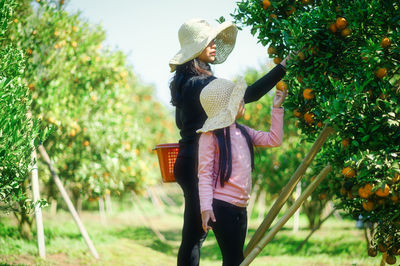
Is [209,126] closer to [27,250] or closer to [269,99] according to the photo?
[27,250]

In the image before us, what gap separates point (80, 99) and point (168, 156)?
4258mm

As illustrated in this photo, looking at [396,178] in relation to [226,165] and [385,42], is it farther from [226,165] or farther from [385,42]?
[226,165]

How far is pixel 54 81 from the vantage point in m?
6.25

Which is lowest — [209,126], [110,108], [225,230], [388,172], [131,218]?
[131,218]

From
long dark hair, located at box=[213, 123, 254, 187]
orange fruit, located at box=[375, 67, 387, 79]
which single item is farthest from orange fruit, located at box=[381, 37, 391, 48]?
long dark hair, located at box=[213, 123, 254, 187]

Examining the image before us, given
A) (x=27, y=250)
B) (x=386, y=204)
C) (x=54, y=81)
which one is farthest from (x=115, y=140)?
(x=386, y=204)

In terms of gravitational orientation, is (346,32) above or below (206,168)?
above

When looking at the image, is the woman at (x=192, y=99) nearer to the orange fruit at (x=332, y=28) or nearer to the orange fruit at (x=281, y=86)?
the orange fruit at (x=281, y=86)

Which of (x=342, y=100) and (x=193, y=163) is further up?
(x=342, y=100)

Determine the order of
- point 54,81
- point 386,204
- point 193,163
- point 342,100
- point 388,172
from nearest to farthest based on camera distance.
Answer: point 388,172 < point 342,100 < point 386,204 < point 193,163 < point 54,81

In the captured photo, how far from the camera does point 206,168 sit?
2.60 metres

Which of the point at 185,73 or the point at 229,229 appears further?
the point at 185,73

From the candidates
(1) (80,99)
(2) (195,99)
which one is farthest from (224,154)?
(1) (80,99)

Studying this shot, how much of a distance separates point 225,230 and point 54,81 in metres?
4.54
